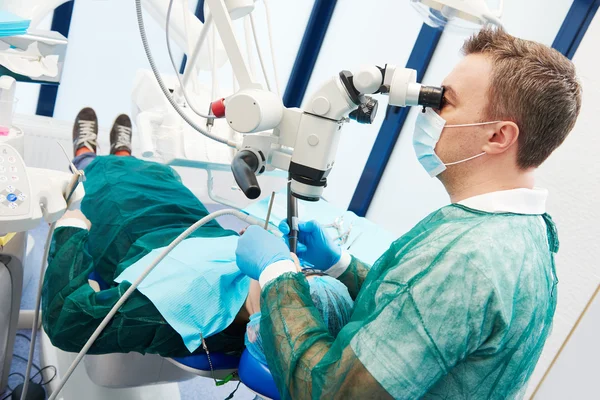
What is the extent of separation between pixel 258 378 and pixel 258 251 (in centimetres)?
28

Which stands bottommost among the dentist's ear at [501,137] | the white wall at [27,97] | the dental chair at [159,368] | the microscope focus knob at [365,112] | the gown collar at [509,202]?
the white wall at [27,97]

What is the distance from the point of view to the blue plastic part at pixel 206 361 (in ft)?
4.38

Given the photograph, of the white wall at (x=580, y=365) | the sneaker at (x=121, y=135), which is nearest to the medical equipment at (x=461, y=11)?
the white wall at (x=580, y=365)

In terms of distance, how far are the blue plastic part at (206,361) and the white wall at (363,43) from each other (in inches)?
92.9

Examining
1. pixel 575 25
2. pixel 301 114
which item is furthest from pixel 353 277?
pixel 575 25

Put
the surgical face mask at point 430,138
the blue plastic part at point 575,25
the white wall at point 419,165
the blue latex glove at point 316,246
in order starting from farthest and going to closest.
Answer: the white wall at point 419,165
the blue plastic part at point 575,25
the blue latex glove at point 316,246
the surgical face mask at point 430,138

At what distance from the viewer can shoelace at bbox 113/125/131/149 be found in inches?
96.8

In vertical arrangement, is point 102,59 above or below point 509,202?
below

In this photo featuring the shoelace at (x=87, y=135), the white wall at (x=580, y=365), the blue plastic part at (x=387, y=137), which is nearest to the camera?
the white wall at (x=580, y=365)

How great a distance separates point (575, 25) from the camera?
2.70m

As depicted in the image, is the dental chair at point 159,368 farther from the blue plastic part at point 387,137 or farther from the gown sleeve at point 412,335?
the blue plastic part at point 387,137

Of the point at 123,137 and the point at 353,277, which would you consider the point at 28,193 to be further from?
the point at 123,137

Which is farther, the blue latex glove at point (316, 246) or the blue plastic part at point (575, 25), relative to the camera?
the blue plastic part at point (575, 25)

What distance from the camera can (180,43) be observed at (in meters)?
2.27
